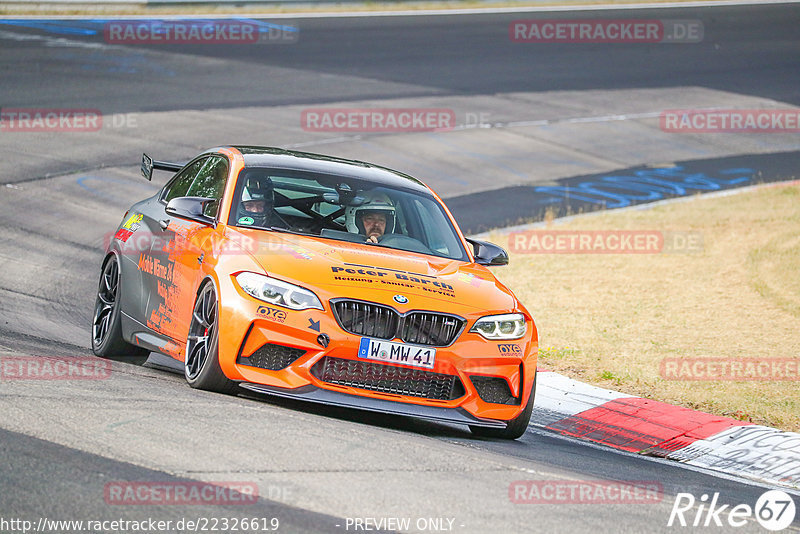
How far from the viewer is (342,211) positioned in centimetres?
838

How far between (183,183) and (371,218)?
5.78ft

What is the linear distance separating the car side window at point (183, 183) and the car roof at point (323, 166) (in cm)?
42

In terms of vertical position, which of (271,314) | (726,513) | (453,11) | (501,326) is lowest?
(726,513)

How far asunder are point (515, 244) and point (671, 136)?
10.0 m

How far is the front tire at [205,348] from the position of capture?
22.7 ft

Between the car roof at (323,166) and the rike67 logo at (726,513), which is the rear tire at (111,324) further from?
the rike67 logo at (726,513)

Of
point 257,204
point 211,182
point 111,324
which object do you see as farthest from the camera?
point 111,324

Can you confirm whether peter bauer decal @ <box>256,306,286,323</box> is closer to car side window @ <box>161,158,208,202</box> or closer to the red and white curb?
car side window @ <box>161,158,208,202</box>

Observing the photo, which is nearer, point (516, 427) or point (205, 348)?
point (205, 348)

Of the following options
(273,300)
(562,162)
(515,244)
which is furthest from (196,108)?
(273,300)

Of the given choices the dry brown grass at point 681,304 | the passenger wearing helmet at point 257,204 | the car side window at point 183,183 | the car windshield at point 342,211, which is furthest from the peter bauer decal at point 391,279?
the dry brown grass at point 681,304

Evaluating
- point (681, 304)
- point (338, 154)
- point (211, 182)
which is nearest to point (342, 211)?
point (211, 182)

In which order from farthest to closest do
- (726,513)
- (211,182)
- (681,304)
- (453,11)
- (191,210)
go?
(453,11) → (681,304) → (211,182) → (191,210) → (726,513)

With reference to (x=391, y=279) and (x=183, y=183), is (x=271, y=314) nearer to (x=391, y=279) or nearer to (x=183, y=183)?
(x=391, y=279)
